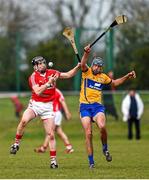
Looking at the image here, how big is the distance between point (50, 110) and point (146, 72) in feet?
65.6

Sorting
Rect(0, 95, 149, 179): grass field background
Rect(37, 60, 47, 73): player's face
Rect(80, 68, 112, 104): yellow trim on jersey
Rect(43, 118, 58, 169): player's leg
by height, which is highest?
Rect(37, 60, 47, 73): player's face

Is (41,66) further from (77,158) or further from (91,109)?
(77,158)

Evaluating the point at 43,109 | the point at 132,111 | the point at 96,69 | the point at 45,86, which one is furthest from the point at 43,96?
the point at 132,111

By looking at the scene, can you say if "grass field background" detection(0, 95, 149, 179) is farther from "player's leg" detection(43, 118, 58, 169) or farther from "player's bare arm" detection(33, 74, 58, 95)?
"player's bare arm" detection(33, 74, 58, 95)

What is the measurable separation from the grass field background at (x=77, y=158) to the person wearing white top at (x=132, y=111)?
0.57m

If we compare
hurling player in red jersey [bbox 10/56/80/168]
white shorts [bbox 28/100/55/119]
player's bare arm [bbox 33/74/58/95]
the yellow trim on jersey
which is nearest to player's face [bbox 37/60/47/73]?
hurling player in red jersey [bbox 10/56/80/168]

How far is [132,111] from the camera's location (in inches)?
1236

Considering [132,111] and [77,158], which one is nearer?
[77,158]

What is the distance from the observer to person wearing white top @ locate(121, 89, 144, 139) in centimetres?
3128

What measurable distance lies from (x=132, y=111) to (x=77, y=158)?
11.0 meters

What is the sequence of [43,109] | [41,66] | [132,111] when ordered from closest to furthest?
1. [41,66]
2. [43,109]
3. [132,111]

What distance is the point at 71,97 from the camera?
1407 inches

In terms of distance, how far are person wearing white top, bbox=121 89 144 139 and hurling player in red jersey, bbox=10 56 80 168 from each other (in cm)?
1405

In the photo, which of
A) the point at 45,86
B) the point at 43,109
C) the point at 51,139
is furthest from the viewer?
the point at 43,109
